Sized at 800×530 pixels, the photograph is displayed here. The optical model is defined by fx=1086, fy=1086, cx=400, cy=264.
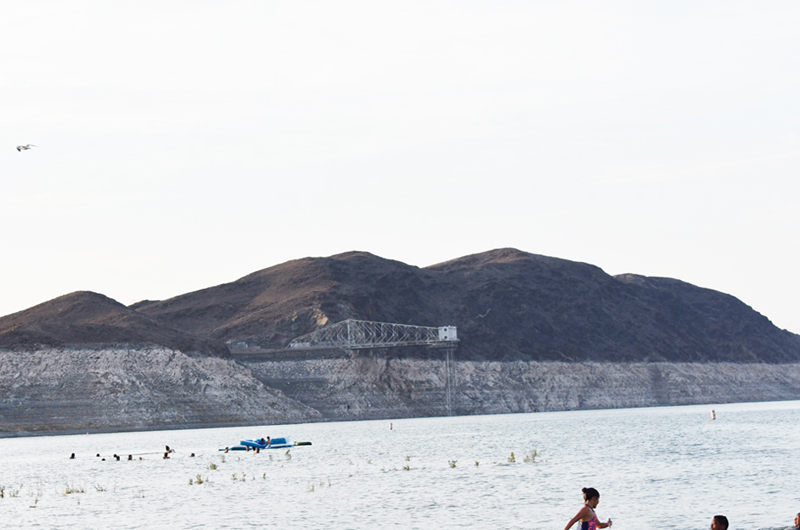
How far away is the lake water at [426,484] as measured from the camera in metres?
40.4

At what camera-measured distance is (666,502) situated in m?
42.5

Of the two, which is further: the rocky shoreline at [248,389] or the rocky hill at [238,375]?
the rocky hill at [238,375]

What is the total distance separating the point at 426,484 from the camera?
52219mm

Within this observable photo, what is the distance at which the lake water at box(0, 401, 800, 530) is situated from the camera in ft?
132

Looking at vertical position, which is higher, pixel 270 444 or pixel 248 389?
pixel 248 389

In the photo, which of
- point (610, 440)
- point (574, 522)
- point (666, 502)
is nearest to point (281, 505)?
point (666, 502)

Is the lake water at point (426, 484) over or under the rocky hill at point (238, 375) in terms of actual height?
under

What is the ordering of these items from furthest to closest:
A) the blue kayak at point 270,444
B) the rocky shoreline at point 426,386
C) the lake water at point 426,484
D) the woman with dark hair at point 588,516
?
the rocky shoreline at point 426,386
the blue kayak at point 270,444
the lake water at point 426,484
the woman with dark hair at point 588,516

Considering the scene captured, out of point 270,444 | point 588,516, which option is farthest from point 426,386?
point 588,516

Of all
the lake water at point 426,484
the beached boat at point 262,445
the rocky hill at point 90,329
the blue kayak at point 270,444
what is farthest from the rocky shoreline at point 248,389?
the blue kayak at point 270,444

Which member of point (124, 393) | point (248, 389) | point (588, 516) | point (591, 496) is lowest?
point (588, 516)

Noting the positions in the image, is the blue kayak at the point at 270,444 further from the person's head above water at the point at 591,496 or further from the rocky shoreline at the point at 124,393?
the person's head above water at the point at 591,496

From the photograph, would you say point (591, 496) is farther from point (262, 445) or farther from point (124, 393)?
point (124, 393)

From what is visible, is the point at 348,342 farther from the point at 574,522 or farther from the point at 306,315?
the point at 574,522
